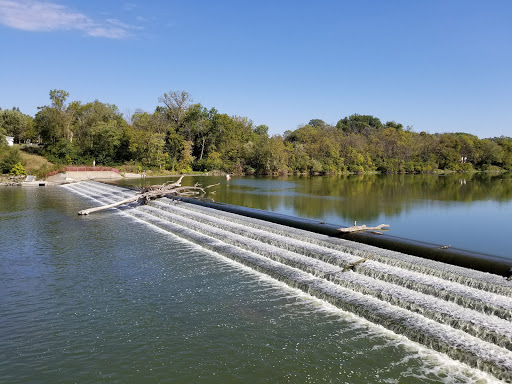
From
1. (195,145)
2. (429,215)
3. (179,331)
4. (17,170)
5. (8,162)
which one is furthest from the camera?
(195,145)

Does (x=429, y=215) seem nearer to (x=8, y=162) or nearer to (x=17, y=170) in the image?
(x=17, y=170)

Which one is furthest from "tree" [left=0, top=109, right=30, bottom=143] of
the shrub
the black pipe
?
the black pipe

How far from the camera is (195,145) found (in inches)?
2744

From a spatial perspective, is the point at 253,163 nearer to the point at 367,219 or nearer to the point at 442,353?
the point at 367,219

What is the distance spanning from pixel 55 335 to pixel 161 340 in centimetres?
199

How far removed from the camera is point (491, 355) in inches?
233

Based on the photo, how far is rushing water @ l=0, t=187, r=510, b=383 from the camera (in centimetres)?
579

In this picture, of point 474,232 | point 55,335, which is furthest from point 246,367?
point 474,232

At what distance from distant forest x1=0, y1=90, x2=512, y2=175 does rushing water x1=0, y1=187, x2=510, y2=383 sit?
48960 millimetres

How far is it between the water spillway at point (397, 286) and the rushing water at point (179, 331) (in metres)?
0.29

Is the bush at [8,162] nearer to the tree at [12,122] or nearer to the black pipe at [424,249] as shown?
the tree at [12,122]

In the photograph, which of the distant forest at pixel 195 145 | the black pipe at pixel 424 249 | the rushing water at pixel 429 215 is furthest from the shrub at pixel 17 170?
the black pipe at pixel 424 249

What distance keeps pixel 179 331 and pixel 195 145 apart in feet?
211

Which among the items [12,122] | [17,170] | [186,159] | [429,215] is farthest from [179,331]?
[12,122]
